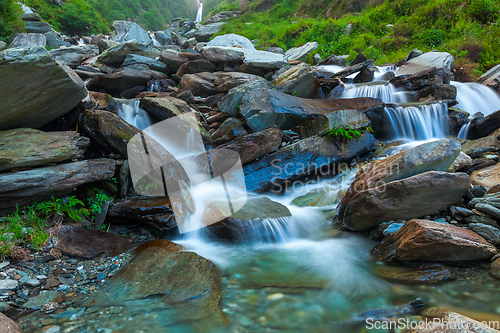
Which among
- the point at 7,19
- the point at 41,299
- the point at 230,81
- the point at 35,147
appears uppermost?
the point at 7,19

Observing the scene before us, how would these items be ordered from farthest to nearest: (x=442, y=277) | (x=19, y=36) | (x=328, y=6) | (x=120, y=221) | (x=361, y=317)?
1. (x=328, y=6)
2. (x=19, y=36)
3. (x=120, y=221)
4. (x=442, y=277)
5. (x=361, y=317)

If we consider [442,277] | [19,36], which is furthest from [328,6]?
[442,277]

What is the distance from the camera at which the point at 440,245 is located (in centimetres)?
327

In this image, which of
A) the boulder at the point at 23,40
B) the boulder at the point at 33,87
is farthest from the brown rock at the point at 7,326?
the boulder at the point at 23,40

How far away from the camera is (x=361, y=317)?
269 cm

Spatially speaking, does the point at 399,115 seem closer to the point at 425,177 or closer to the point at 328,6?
the point at 425,177

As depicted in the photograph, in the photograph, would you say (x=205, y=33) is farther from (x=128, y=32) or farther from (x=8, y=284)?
(x=8, y=284)

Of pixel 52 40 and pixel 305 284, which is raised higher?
pixel 52 40

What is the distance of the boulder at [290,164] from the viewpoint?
262 inches

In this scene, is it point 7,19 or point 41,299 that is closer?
point 41,299

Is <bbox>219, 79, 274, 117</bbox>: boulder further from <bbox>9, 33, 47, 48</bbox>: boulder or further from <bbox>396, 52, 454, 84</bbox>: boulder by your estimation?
<bbox>9, 33, 47, 48</bbox>: boulder

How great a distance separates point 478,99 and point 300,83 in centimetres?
649

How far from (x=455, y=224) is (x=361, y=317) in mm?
2428

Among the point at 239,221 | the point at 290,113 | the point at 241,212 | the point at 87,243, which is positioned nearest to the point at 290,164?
the point at 290,113
